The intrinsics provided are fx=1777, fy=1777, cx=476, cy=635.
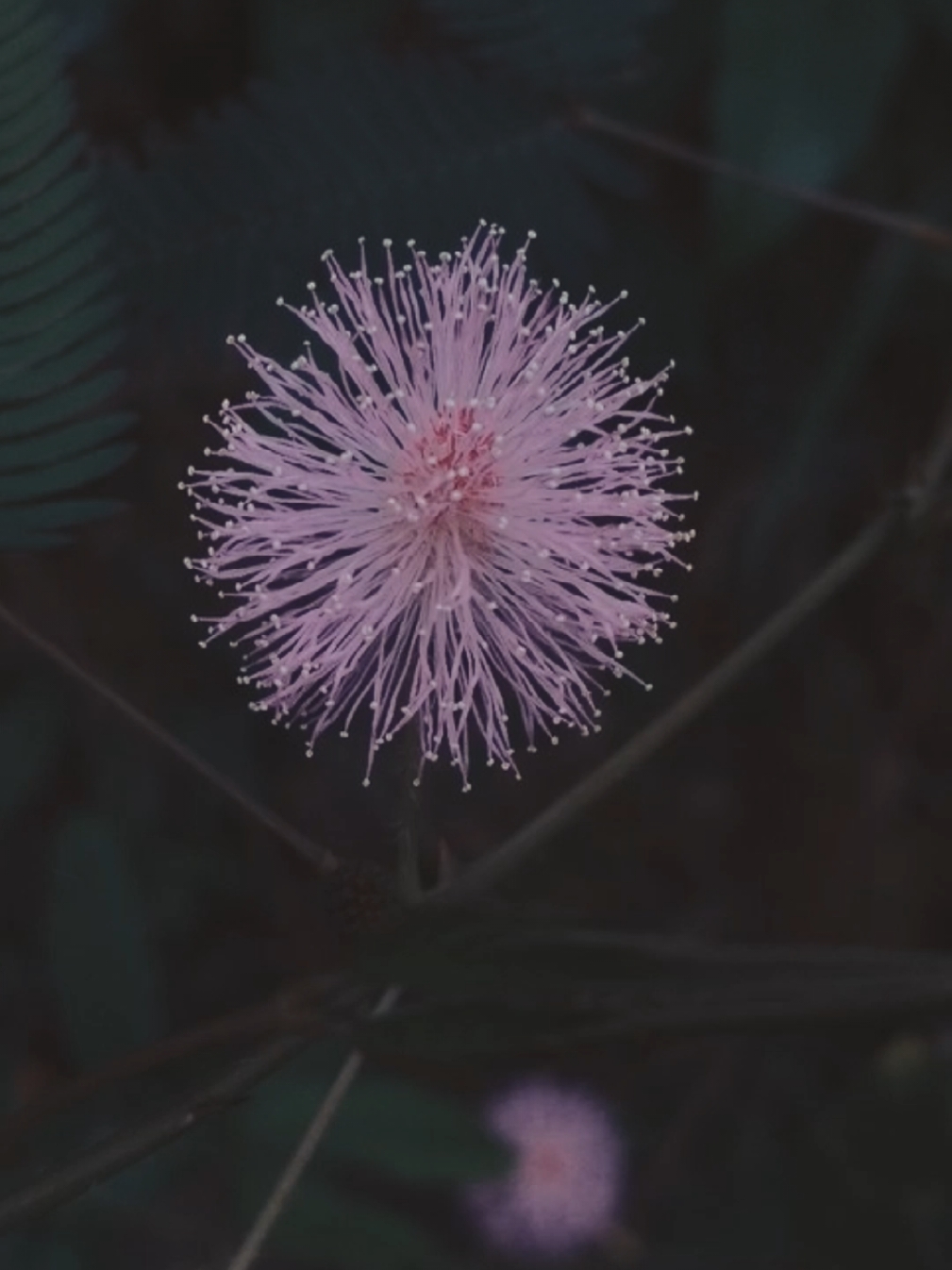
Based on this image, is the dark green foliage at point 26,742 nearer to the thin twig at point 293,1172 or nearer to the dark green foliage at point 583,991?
the thin twig at point 293,1172

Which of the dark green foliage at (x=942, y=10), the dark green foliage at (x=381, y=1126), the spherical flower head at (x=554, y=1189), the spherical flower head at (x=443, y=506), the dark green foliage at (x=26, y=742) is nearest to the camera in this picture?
the spherical flower head at (x=443, y=506)

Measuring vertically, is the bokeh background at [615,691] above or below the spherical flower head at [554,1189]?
above

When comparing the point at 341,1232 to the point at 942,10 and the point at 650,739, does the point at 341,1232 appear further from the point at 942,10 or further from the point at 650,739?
the point at 942,10

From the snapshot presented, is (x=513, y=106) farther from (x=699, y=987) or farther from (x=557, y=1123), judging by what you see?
(x=557, y=1123)

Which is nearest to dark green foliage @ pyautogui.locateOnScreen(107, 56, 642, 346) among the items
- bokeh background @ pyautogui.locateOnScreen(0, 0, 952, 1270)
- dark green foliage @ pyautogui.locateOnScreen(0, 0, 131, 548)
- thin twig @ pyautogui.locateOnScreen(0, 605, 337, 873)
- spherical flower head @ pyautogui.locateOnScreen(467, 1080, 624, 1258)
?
bokeh background @ pyautogui.locateOnScreen(0, 0, 952, 1270)

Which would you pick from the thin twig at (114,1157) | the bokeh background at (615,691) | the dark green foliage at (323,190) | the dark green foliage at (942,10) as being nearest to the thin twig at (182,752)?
the bokeh background at (615,691)

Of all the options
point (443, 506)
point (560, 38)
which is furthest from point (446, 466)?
point (560, 38)
